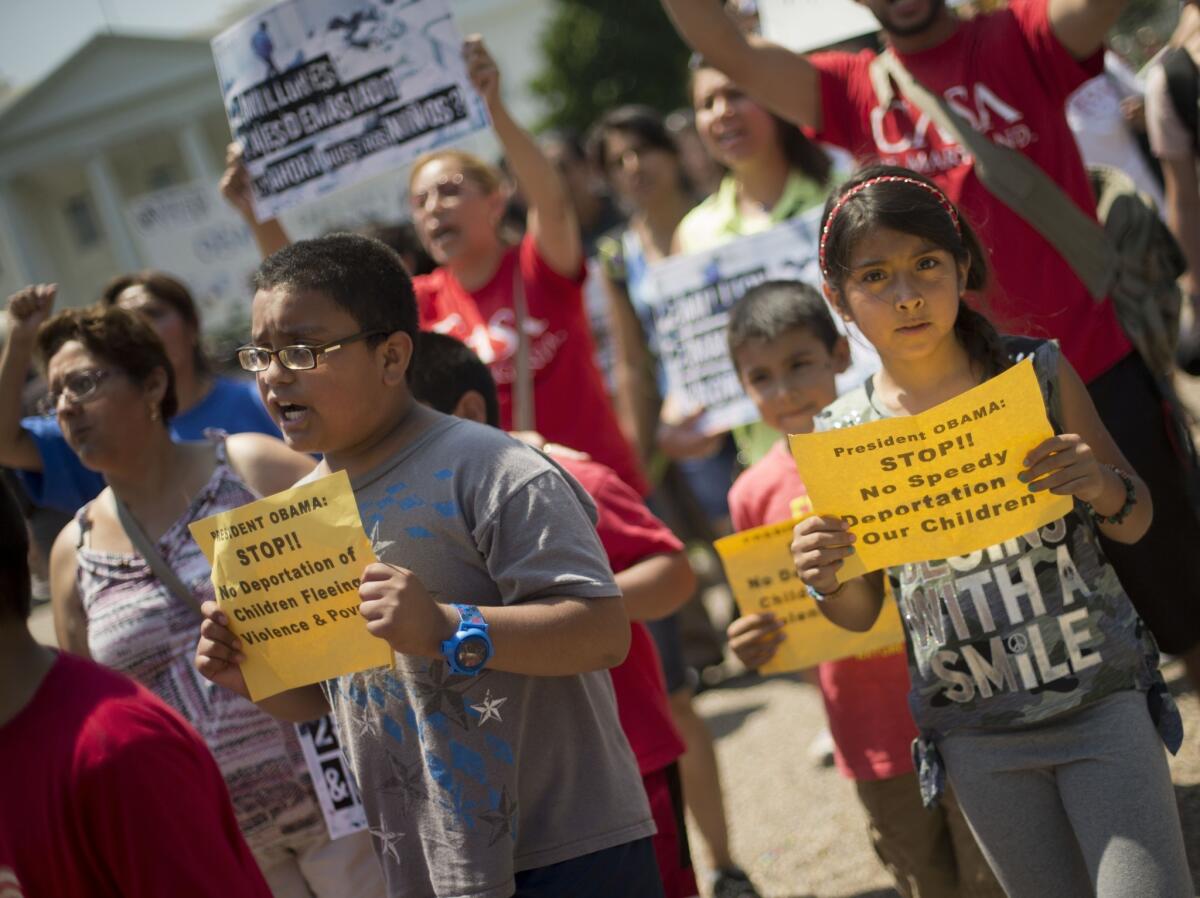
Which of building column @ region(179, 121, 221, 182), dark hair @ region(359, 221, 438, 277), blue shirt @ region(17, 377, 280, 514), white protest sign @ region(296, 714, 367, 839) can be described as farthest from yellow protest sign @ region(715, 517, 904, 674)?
building column @ region(179, 121, 221, 182)

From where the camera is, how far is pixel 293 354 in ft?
7.82

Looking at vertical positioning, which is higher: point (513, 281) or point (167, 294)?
point (167, 294)

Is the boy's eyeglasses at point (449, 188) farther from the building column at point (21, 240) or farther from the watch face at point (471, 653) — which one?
the building column at point (21, 240)

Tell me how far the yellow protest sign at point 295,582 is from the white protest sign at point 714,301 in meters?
2.38

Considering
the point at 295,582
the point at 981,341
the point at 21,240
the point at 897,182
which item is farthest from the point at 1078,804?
the point at 21,240

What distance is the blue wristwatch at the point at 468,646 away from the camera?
6.97 feet

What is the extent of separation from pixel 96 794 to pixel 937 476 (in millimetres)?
1429

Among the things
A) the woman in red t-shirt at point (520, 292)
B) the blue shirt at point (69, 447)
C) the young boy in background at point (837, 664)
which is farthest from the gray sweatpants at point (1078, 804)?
the blue shirt at point (69, 447)

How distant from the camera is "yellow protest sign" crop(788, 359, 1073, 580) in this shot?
226 cm

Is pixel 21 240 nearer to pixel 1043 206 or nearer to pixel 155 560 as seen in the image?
pixel 155 560

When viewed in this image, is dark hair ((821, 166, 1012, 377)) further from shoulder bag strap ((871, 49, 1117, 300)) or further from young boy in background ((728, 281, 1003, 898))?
shoulder bag strap ((871, 49, 1117, 300))

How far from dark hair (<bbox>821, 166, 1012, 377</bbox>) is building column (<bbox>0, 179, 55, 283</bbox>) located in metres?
48.2

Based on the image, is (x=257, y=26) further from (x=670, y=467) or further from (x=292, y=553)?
(x=670, y=467)

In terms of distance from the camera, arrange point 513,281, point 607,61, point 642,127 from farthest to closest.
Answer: point 607,61 < point 642,127 < point 513,281
